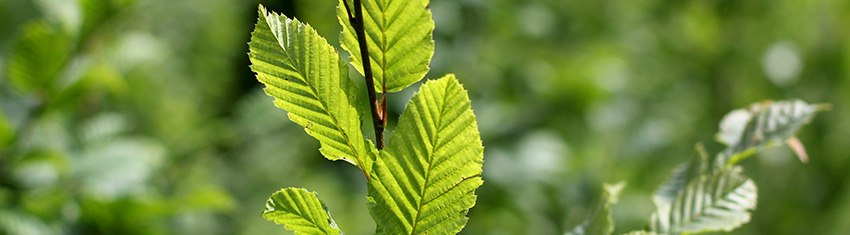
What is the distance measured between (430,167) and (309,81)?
62 millimetres

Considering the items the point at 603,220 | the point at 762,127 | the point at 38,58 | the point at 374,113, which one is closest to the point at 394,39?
the point at 374,113

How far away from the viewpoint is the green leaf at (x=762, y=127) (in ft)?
1.84

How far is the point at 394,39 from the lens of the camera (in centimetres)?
39

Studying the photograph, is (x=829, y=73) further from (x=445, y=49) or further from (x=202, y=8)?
(x=202, y=8)

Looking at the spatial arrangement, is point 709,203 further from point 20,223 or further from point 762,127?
point 20,223

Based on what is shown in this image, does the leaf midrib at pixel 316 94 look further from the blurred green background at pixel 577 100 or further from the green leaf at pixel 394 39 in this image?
the blurred green background at pixel 577 100

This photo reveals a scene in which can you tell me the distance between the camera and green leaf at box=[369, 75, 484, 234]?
1.22 ft

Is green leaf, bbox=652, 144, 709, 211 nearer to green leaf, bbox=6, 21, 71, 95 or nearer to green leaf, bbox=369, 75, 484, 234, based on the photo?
green leaf, bbox=369, 75, 484, 234

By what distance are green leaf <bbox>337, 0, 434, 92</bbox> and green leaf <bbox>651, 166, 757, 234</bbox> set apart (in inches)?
7.5

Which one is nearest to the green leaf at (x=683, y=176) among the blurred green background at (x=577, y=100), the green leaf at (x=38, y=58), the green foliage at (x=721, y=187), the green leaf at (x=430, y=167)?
the green foliage at (x=721, y=187)

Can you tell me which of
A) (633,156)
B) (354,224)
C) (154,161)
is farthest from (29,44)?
(633,156)

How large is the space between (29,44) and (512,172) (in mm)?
1202

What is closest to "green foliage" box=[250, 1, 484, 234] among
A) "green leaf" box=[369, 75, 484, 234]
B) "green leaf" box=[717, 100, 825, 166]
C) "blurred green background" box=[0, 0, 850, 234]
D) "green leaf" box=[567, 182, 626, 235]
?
"green leaf" box=[369, 75, 484, 234]

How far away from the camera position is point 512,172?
1895 millimetres
